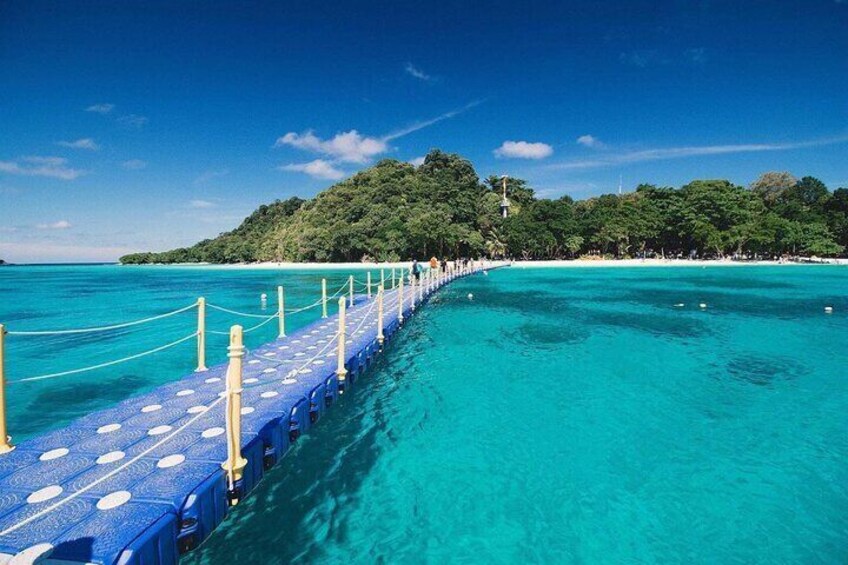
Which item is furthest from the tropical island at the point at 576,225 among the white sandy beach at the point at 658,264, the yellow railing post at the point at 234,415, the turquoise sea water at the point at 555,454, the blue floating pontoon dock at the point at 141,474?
the yellow railing post at the point at 234,415

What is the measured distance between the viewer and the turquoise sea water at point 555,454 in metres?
4.86

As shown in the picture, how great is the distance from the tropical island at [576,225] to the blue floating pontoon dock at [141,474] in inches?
2231

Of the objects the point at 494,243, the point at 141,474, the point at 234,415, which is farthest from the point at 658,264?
the point at 141,474

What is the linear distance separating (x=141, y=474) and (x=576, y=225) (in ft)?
238

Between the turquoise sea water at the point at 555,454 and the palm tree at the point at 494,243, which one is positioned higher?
the palm tree at the point at 494,243

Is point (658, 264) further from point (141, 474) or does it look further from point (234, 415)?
point (141, 474)

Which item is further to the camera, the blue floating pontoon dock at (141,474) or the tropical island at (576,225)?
the tropical island at (576,225)

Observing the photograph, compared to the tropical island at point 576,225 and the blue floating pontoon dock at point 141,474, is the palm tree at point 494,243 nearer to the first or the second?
the tropical island at point 576,225

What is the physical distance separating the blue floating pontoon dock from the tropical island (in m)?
56.7

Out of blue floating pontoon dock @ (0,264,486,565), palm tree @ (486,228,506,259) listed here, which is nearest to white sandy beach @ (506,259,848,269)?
palm tree @ (486,228,506,259)

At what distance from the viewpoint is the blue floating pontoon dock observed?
3303 millimetres

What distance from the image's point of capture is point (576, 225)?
7012 cm

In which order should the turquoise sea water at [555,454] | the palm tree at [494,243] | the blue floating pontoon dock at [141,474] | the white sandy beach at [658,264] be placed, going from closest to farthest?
the blue floating pontoon dock at [141,474] < the turquoise sea water at [555,454] < the white sandy beach at [658,264] < the palm tree at [494,243]

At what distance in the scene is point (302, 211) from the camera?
102m
